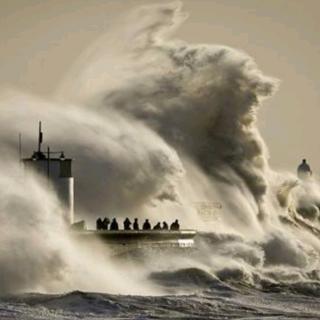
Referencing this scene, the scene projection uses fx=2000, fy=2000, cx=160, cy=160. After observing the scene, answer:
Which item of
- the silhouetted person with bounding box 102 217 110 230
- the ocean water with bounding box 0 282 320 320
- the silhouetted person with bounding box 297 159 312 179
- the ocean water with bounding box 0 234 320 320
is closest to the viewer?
the ocean water with bounding box 0 282 320 320

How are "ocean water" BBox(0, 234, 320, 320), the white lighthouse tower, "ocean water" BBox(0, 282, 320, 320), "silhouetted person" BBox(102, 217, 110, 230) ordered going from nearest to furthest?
"ocean water" BBox(0, 282, 320, 320) → "ocean water" BBox(0, 234, 320, 320) → the white lighthouse tower → "silhouetted person" BBox(102, 217, 110, 230)

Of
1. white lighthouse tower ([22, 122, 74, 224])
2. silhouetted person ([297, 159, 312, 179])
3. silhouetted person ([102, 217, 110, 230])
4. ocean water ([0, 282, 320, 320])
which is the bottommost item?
ocean water ([0, 282, 320, 320])

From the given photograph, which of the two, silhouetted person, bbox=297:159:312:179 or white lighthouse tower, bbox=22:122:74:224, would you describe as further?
silhouetted person, bbox=297:159:312:179

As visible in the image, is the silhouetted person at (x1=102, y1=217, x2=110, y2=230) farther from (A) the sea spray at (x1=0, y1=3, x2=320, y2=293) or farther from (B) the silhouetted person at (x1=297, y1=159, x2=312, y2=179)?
(B) the silhouetted person at (x1=297, y1=159, x2=312, y2=179)

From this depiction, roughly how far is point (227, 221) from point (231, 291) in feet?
58.3

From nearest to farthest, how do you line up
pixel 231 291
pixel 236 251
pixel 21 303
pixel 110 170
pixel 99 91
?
pixel 21 303 < pixel 231 291 < pixel 236 251 < pixel 110 170 < pixel 99 91

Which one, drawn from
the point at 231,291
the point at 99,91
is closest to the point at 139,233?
the point at 231,291

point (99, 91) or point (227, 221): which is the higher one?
point (99, 91)

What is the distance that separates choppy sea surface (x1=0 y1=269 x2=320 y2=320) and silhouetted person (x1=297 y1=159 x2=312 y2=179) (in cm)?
4547

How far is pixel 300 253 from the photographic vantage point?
77.2 meters

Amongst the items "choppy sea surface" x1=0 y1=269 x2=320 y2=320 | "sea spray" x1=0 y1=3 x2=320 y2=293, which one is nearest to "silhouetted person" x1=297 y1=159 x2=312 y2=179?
"sea spray" x1=0 y1=3 x2=320 y2=293

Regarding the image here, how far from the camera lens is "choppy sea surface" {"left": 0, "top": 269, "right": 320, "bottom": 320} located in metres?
52.0

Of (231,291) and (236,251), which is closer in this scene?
(231,291)

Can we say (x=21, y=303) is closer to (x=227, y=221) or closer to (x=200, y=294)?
(x=200, y=294)
